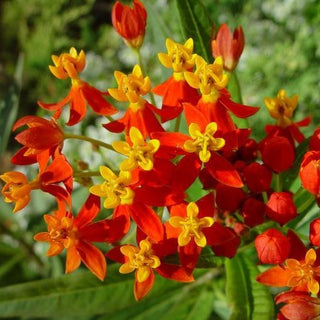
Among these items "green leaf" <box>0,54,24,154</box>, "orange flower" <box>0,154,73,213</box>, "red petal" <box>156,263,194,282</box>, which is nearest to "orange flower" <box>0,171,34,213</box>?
"orange flower" <box>0,154,73,213</box>

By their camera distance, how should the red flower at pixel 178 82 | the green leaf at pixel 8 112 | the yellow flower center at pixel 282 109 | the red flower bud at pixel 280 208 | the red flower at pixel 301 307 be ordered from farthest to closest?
the green leaf at pixel 8 112 → the yellow flower center at pixel 282 109 → the red flower at pixel 178 82 → the red flower bud at pixel 280 208 → the red flower at pixel 301 307

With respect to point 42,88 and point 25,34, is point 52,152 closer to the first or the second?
point 42,88

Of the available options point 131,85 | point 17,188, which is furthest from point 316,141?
point 17,188

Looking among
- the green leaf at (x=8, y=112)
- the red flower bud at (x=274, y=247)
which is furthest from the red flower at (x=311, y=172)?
the green leaf at (x=8, y=112)

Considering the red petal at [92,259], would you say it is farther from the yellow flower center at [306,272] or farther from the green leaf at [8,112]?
the green leaf at [8,112]

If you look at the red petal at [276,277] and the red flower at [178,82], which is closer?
the red petal at [276,277]

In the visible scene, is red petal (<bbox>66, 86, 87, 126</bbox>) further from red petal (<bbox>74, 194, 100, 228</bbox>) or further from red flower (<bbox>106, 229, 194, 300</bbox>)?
red flower (<bbox>106, 229, 194, 300</bbox>)
